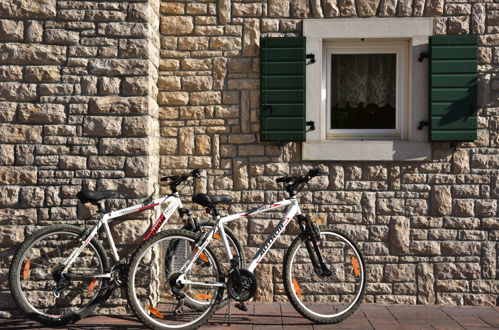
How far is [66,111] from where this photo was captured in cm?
584

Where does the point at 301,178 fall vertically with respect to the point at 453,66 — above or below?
below

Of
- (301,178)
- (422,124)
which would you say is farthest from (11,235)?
(422,124)

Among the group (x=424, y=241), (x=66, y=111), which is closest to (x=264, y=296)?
(x=424, y=241)

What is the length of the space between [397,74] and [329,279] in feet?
7.22

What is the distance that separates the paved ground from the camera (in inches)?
215

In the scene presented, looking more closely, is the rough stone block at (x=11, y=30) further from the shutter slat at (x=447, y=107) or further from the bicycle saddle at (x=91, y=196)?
the shutter slat at (x=447, y=107)

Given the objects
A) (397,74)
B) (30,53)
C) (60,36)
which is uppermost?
(60,36)

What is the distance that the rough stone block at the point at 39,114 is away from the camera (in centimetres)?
581

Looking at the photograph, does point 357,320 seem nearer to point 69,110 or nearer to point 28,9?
point 69,110

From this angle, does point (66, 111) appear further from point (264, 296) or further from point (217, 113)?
point (264, 296)

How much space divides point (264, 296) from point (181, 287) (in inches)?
52.3

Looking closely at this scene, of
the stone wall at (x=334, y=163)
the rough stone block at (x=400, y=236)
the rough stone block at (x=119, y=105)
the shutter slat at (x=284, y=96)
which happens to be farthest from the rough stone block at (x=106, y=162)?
the rough stone block at (x=400, y=236)

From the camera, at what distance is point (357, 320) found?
566cm

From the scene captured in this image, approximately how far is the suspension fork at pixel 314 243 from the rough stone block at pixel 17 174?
248 cm
